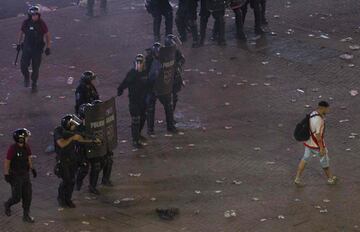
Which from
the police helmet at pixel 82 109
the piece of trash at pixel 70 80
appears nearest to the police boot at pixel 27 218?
the police helmet at pixel 82 109

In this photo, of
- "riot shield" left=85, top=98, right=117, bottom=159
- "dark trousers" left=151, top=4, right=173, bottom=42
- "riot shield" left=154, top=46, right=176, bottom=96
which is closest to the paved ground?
"dark trousers" left=151, top=4, right=173, bottom=42

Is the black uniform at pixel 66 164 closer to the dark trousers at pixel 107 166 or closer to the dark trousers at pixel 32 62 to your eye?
the dark trousers at pixel 107 166

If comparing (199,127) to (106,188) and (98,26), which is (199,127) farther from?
(98,26)

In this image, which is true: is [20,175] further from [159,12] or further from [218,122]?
[159,12]

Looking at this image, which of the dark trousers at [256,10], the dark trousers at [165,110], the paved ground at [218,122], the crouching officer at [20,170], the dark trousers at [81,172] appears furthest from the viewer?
the dark trousers at [256,10]

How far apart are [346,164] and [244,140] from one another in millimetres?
2063

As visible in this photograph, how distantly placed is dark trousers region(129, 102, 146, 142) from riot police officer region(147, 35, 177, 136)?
298 millimetres

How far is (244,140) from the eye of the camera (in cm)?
1562

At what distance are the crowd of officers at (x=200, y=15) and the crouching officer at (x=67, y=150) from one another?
7727mm

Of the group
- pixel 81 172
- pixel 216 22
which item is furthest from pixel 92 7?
pixel 81 172

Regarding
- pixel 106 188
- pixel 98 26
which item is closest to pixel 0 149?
pixel 106 188

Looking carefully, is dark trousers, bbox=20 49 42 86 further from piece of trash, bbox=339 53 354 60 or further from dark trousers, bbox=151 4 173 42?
piece of trash, bbox=339 53 354 60

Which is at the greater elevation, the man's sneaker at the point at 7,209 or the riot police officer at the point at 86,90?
the riot police officer at the point at 86,90

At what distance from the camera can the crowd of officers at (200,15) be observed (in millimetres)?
19891
